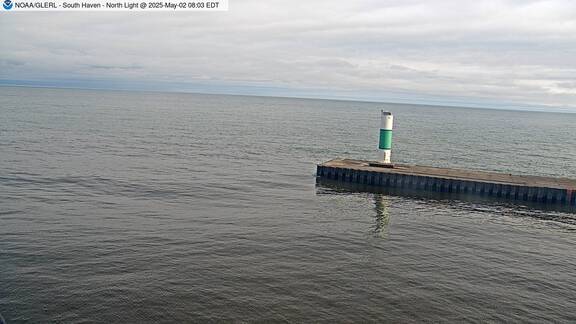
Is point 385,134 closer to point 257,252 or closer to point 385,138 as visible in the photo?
point 385,138

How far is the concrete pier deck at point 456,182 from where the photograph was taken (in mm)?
37281

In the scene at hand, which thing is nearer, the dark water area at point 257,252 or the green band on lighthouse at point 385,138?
the dark water area at point 257,252

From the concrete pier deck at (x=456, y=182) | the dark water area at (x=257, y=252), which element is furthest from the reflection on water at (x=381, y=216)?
the concrete pier deck at (x=456, y=182)

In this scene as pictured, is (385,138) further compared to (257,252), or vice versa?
(385,138)

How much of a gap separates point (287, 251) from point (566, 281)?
14.1 m

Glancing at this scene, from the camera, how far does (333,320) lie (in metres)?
17.1

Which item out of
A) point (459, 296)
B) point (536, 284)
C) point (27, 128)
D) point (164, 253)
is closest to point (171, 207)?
point (164, 253)

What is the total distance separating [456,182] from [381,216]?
35.9ft

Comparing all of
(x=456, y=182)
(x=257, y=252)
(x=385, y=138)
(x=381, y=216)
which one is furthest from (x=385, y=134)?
(x=257, y=252)

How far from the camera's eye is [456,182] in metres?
39.3

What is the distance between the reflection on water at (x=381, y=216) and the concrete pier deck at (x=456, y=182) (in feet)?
11.5

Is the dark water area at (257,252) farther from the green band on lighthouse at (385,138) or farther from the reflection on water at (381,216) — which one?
the green band on lighthouse at (385,138)

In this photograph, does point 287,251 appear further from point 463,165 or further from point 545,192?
point 463,165

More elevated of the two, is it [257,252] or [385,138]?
[385,138]
